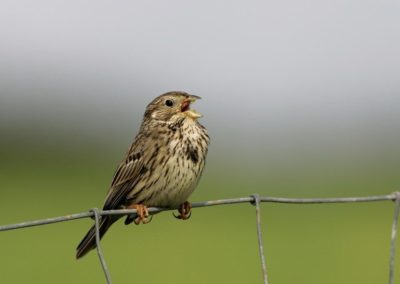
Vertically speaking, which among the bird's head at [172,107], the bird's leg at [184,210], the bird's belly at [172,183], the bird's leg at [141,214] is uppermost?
the bird's head at [172,107]

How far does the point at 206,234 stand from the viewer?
18219 millimetres

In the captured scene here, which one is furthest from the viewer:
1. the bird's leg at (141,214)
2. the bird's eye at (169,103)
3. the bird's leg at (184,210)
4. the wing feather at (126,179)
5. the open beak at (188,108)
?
the bird's eye at (169,103)

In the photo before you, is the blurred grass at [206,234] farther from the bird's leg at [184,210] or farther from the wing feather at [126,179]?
the bird's leg at [184,210]

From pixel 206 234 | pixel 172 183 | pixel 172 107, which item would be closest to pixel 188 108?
pixel 172 107

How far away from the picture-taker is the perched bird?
844 centimetres

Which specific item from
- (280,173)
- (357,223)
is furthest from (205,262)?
(280,173)

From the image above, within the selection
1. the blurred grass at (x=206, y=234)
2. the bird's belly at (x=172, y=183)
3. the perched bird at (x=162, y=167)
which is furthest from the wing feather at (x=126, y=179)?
the blurred grass at (x=206, y=234)

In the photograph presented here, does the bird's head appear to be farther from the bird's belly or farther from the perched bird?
the bird's belly

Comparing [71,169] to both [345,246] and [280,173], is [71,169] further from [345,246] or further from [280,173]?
[345,246]

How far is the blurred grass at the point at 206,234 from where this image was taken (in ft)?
48.6

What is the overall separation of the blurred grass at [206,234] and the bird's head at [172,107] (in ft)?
16.7

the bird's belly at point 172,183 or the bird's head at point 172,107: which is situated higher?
the bird's head at point 172,107

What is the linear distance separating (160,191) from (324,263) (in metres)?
7.46

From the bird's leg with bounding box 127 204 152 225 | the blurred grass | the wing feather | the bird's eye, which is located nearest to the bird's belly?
the wing feather
